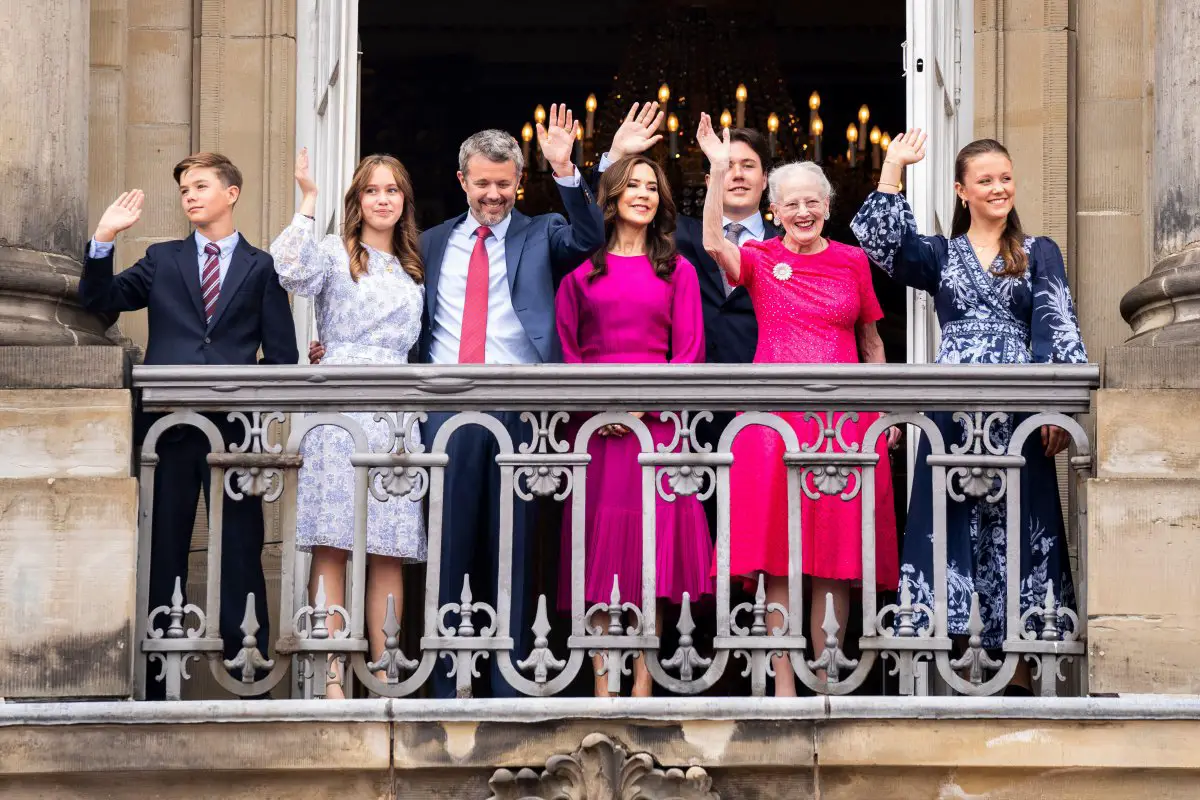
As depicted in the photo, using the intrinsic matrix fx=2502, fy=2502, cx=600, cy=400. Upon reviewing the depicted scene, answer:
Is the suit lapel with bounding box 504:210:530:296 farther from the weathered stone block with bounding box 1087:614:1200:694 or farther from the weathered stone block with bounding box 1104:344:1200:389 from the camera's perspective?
the weathered stone block with bounding box 1087:614:1200:694

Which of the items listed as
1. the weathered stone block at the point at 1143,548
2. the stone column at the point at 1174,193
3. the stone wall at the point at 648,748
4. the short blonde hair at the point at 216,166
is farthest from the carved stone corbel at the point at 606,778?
the short blonde hair at the point at 216,166

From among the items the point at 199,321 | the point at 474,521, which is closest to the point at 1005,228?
the point at 474,521

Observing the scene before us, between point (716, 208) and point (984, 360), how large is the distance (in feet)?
3.25

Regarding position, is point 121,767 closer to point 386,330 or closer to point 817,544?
point 386,330

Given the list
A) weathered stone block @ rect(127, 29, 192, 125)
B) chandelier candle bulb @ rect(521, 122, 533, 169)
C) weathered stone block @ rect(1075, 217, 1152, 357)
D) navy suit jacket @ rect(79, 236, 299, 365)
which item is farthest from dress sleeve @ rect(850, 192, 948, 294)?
chandelier candle bulb @ rect(521, 122, 533, 169)

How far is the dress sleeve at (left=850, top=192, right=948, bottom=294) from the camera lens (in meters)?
8.02

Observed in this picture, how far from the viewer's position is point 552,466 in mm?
7664

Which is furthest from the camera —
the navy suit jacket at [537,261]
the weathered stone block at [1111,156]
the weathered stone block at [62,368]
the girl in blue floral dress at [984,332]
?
the weathered stone block at [1111,156]

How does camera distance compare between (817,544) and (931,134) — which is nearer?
(817,544)

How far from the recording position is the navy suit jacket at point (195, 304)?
8.15 meters

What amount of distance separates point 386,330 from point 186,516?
0.88 metres

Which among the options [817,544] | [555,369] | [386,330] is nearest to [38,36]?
[386,330]

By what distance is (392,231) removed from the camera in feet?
→ 27.4

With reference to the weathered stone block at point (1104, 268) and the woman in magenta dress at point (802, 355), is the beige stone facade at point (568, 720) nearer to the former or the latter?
the woman in magenta dress at point (802, 355)
